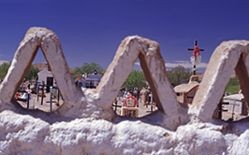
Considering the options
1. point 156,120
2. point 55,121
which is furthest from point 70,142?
point 156,120

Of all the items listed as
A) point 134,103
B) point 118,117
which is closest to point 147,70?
point 118,117

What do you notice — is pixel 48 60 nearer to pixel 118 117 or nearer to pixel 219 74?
pixel 118 117

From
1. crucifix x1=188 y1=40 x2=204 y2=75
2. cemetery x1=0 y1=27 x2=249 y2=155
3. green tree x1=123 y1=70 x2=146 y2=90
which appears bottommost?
green tree x1=123 y1=70 x2=146 y2=90

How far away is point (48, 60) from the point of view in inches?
172

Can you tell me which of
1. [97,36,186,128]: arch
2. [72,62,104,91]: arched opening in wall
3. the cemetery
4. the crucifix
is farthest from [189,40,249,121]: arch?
the crucifix

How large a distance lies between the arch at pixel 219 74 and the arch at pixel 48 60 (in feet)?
4.31

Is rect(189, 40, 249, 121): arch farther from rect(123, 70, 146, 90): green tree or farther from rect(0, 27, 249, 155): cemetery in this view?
rect(123, 70, 146, 90): green tree

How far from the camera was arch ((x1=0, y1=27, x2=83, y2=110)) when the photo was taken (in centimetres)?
434

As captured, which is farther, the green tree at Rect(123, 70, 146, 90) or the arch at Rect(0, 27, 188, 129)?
the green tree at Rect(123, 70, 146, 90)

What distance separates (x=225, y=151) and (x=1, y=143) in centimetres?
234

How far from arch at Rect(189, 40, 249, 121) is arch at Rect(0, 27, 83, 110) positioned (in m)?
1.31

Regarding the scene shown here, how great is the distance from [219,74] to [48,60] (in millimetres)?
1840

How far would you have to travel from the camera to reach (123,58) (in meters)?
4.38

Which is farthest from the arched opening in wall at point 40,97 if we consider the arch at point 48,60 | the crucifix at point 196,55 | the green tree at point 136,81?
the green tree at point 136,81
